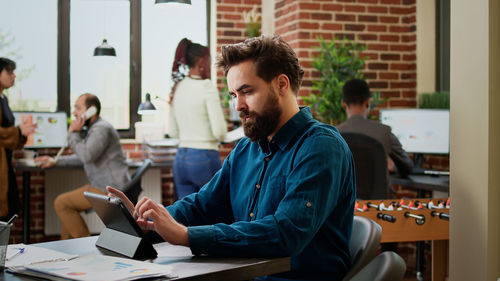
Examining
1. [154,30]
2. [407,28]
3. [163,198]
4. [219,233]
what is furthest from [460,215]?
[154,30]

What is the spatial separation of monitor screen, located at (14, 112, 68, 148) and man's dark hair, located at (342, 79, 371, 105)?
2894 millimetres

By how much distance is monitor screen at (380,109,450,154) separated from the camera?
15.3ft

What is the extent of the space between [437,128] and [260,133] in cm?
322

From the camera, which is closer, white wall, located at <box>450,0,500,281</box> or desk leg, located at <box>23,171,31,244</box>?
white wall, located at <box>450,0,500,281</box>

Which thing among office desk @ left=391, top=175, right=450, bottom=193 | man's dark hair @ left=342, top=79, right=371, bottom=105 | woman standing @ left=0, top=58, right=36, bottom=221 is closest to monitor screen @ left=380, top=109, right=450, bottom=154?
office desk @ left=391, top=175, right=450, bottom=193

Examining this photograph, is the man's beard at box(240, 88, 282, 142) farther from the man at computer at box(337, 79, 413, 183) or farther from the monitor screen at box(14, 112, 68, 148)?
the monitor screen at box(14, 112, 68, 148)

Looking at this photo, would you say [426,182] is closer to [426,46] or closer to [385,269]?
[426,46]

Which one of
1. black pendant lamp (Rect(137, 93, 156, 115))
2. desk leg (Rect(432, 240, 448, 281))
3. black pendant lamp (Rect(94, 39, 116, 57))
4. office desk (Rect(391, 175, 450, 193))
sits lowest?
desk leg (Rect(432, 240, 448, 281))

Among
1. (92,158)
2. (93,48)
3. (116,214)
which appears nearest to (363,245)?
(116,214)

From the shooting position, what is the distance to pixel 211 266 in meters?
1.42

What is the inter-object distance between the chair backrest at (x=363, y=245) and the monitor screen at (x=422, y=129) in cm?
306

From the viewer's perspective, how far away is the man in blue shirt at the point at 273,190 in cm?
153

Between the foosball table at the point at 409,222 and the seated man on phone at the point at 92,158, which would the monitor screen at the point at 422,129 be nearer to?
the foosball table at the point at 409,222

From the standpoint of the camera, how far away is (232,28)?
6297 millimetres
